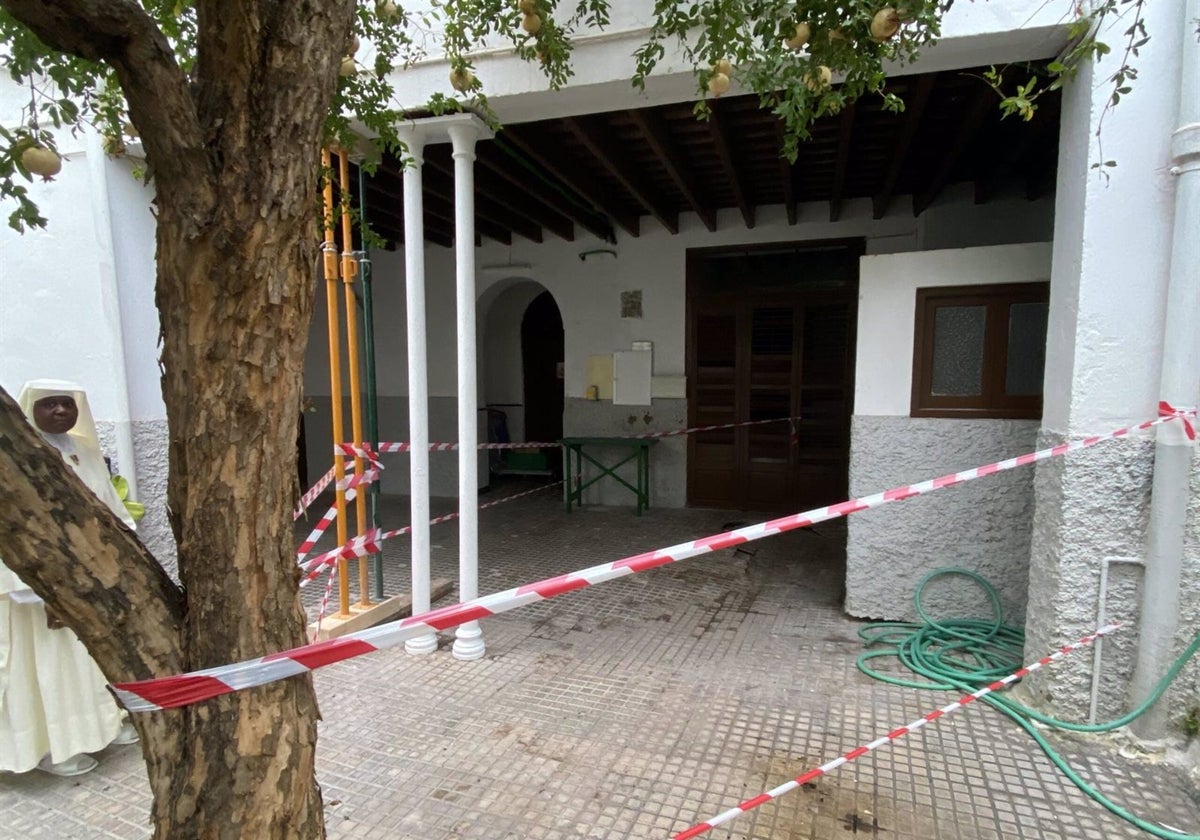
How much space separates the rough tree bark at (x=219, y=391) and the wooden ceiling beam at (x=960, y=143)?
3916mm

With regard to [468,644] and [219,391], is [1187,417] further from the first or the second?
[468,644]

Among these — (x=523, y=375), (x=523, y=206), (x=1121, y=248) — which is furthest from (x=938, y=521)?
(x=523, y=375)

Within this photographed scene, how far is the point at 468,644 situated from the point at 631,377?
433 cm

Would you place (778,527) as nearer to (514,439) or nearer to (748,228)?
(748,228)

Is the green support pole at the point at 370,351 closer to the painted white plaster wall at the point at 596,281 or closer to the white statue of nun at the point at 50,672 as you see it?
the white statue of nun at the point at 50,672

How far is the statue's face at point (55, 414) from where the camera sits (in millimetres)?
2436

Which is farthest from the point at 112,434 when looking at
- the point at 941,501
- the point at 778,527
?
the point at 941,501

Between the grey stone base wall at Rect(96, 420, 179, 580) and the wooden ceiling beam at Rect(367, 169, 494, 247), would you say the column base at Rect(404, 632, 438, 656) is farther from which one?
the wooden ceiling beam at Rect(367, 169, 494, 247)

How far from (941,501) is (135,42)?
405 centimetres

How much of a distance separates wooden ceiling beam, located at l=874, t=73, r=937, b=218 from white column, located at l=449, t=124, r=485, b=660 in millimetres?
2602

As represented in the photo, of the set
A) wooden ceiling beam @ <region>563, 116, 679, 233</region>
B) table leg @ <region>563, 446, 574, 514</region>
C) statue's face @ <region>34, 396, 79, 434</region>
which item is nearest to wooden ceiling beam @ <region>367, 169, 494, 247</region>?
wooden ceiling beam @ <region>563, 116, 679, 233</region>

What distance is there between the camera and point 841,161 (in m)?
4.71

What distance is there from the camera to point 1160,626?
259 cm

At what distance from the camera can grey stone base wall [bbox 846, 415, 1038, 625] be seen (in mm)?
3566
